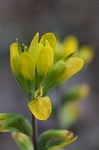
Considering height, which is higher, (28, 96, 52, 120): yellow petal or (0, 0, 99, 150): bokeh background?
(0, 0, 99, 150): bokeh background

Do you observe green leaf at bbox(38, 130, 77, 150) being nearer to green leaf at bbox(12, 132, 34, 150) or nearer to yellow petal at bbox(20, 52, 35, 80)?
green leaf at bbox(12, 132, 34, 150)

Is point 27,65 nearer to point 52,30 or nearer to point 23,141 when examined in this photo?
point 23,141

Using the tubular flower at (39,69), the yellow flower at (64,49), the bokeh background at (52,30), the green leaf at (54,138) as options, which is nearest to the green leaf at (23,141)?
the green leaf at (54,138)

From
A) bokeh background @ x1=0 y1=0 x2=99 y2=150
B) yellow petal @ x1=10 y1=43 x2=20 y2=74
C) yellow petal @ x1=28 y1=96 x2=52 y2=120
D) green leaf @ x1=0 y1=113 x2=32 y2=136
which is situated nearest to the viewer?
yellow petal @ x1=28 y1=96 x2=52 y2=120

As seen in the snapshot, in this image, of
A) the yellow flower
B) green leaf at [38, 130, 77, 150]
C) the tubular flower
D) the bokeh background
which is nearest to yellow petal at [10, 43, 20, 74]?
the tubular flower

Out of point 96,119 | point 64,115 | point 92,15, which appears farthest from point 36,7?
point 64,115

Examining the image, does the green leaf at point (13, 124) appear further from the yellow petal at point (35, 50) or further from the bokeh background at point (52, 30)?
the bokeh background at point (52, 30)
